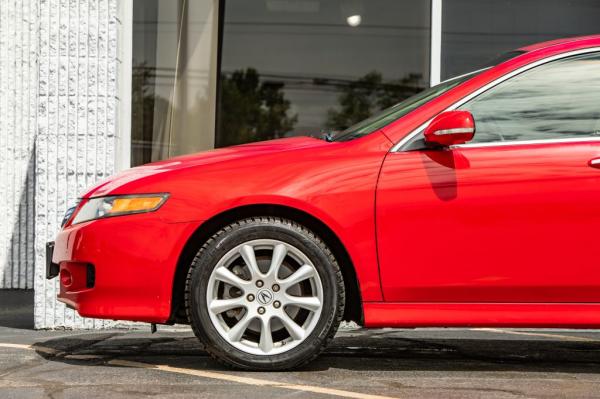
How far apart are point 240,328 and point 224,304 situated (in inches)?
5.2

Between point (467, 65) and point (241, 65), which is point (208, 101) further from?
point (241, 65)

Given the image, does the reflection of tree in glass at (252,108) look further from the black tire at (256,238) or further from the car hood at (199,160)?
the black tire at (256,238)

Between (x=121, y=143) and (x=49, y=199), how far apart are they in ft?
2.08

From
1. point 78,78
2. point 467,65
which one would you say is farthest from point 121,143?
point 467,65

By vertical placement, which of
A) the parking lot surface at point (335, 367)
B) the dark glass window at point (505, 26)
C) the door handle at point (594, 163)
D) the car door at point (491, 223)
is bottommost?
the parking lot surface at point (335, 367)

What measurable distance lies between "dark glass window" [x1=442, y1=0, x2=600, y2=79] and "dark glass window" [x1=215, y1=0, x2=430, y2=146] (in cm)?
161

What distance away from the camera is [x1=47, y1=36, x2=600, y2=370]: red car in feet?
17.7

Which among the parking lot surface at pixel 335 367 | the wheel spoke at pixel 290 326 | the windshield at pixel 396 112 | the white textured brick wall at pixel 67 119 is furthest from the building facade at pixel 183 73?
the wheel spoke at pixel 290 326

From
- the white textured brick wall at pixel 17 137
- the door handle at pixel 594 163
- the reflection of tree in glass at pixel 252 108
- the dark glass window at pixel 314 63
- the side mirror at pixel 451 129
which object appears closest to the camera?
the side mirror at pixel 451 129

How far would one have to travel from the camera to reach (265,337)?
544cm

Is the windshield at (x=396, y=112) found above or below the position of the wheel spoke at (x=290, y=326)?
above

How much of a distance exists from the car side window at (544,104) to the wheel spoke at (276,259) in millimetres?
1043

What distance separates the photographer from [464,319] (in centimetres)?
543

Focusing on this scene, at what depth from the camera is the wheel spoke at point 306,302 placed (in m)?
5.44
